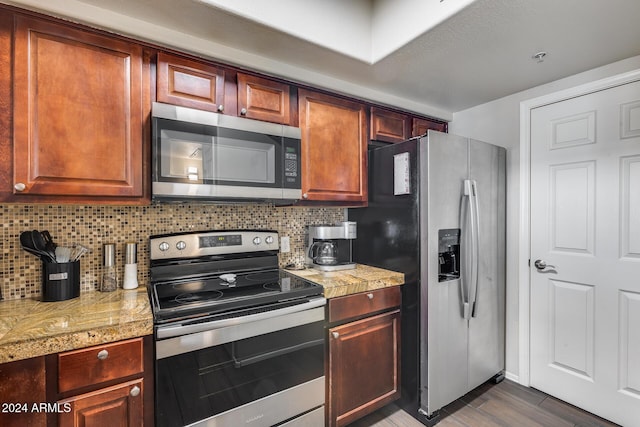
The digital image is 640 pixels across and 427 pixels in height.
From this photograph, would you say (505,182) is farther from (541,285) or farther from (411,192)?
(411,192)

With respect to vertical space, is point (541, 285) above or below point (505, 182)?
below

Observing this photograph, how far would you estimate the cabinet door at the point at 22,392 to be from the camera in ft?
3.27

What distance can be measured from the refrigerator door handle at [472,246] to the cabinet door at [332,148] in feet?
2.28

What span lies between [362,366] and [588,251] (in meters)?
1.65

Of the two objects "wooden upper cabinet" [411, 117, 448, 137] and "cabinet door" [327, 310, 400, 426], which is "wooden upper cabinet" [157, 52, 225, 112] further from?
"wooden upper cabinet" [411, 117, 448, 137]

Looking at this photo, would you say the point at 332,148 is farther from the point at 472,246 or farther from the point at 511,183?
the point at 511,183

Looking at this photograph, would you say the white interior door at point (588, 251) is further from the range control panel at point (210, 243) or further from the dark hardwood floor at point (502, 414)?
the range control panel at point (210, 243)

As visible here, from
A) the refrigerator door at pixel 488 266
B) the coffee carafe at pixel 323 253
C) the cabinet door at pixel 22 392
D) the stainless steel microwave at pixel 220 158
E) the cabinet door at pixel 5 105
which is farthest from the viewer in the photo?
the coffee carafe at pixel 323 253

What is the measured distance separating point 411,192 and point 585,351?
1.57 meters

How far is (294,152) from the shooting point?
181 cm

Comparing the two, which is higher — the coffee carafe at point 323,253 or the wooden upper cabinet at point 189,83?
the wooden upper cabinet at point 189,83

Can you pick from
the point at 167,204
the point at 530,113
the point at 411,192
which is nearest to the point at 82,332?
the point at 167,204

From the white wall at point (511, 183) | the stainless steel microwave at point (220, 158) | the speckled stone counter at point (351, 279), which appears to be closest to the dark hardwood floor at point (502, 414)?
the white wall at point (511, 183)

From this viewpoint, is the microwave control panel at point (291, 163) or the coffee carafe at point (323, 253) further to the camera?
the coffee carafe at point (323, 253)
